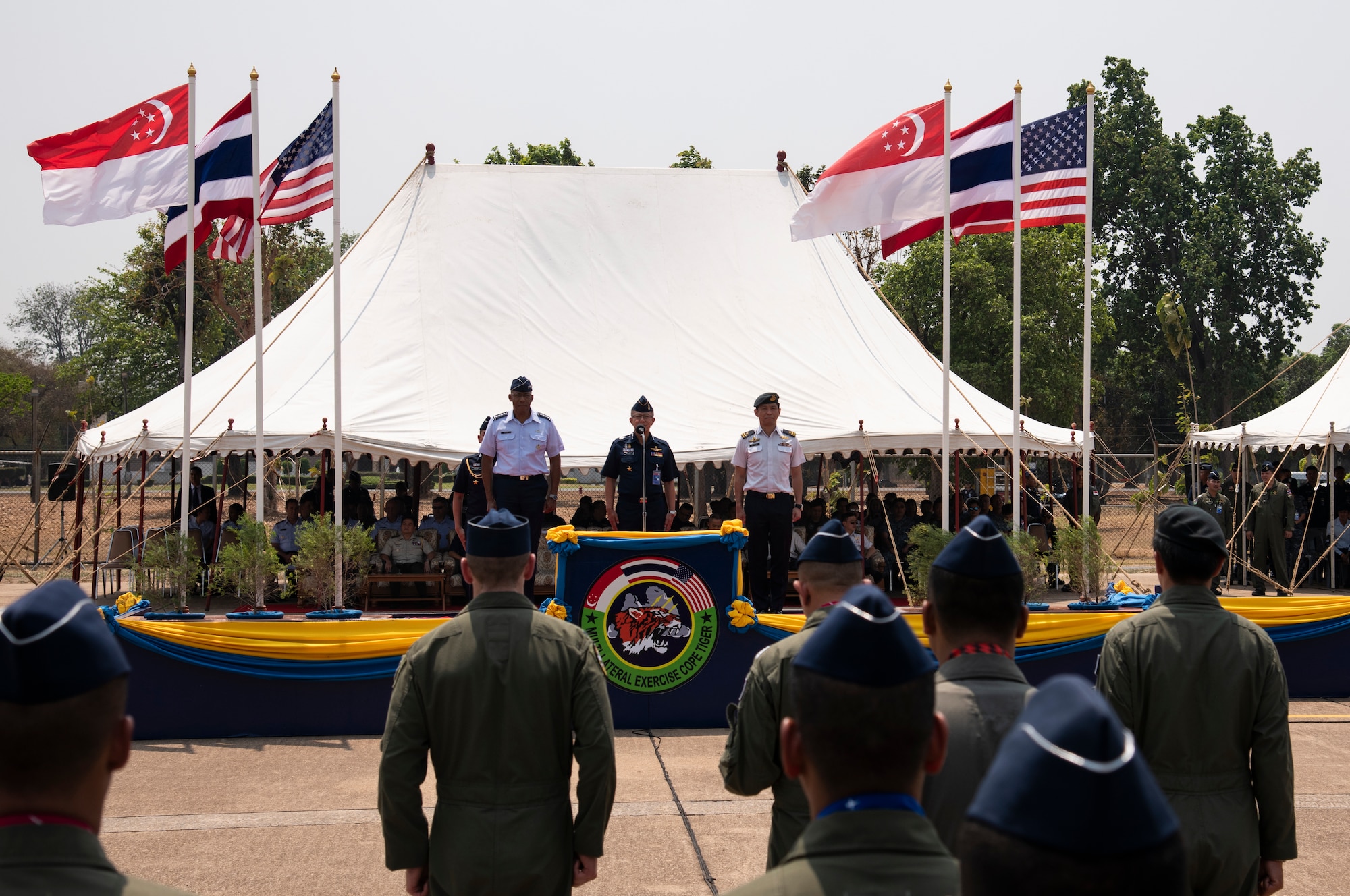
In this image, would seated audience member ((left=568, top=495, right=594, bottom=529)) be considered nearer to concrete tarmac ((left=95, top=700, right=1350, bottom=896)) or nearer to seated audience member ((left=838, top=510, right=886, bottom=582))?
seated audience member ((left=838, top=510, right=886, bottom=582))

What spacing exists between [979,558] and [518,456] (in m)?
7.15

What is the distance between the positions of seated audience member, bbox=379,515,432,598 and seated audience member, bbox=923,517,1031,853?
10.3 meters

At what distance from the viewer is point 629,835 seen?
5.65 m

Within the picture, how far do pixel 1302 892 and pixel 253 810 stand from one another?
4974 millimetres

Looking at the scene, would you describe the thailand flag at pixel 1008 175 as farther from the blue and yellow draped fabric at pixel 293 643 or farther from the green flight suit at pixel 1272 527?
the green flight suit at pixel 1272 527

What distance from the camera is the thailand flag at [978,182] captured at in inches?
421

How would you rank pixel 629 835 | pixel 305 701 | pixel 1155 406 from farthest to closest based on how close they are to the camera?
pixel 1155 406 → pixel 305 701 → pixel 629 835

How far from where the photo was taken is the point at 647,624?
7582mm

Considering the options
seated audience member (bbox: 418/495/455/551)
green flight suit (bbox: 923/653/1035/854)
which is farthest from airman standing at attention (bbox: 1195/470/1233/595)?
green flight suit (bbox: 923/653/1035/854)

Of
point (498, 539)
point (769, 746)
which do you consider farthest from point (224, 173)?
point (769, 746)

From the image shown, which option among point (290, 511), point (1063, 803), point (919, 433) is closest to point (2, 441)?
point (290, 511)

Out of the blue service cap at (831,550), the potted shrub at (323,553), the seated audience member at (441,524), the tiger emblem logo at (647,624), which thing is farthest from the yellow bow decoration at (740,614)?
the seated audience member at (441,524)

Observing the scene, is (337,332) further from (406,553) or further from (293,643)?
(293,643)

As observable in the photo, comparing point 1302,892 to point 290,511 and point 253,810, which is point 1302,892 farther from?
point 290,511
